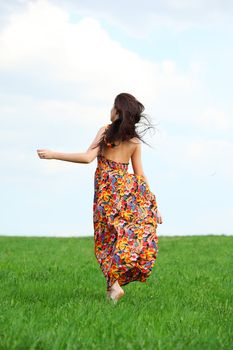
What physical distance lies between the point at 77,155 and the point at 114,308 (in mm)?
1821

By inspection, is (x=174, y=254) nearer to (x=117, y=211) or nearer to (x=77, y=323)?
(x=117, y=211)

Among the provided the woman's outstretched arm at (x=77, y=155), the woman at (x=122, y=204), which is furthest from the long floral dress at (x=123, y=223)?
the woman's outstretched arm at (x=77, y=155)

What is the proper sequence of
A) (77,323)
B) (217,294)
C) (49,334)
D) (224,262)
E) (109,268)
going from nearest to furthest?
1. (49,334)
2. (77,323)
3. (109,268)
4. (217,294)
5. (224,262)

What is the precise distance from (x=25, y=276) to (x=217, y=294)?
3.25m

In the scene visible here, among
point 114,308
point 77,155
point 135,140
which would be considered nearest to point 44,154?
point 77,155

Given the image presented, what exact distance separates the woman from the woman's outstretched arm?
1 cm

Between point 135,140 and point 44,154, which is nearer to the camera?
point 44,154

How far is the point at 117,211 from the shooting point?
8.82 metres

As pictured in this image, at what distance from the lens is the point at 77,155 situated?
8.54 meters

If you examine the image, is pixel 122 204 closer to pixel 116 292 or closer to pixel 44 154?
pixel 116 292

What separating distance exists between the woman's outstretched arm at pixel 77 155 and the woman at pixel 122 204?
0.04 ft

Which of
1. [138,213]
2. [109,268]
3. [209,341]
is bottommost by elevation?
[209,341]

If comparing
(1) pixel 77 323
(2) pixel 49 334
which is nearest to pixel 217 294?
(1) pixel 77 323

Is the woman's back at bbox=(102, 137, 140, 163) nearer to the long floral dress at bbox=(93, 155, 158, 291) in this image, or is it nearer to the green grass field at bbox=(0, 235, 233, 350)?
the long floral dress at bbox=(93, 155, 158, 291)
